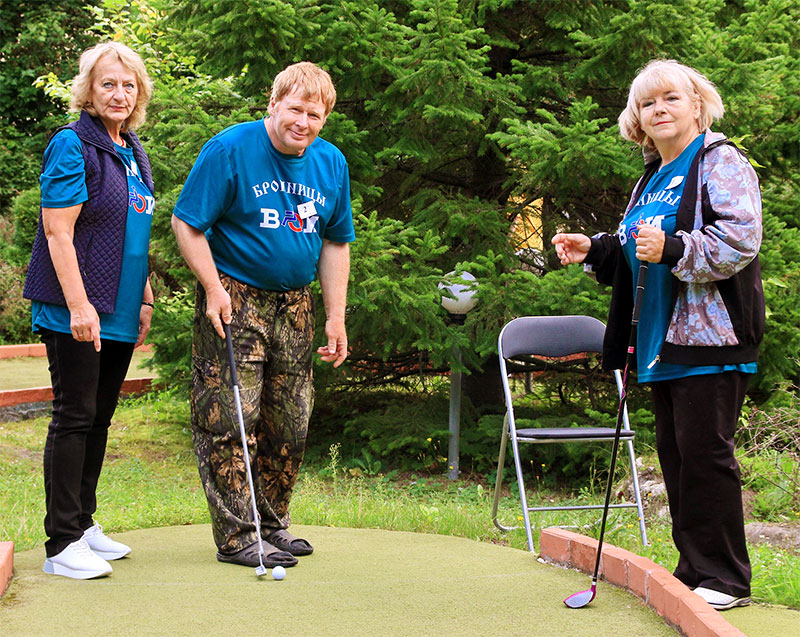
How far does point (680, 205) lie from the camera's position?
296cm

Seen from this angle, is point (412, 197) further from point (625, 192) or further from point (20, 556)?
point (20, 556)

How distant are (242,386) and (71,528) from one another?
76 cm

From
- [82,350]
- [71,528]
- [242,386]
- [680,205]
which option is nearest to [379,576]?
[242,386]

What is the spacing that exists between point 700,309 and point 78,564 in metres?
2.23

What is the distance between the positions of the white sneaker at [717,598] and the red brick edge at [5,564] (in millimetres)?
2220

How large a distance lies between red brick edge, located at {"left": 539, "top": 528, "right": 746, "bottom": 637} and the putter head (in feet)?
0.59

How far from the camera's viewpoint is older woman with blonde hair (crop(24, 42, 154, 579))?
10.1 ft

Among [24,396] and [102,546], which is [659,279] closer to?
[102,546]

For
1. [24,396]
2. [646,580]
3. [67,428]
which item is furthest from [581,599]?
[24,396]

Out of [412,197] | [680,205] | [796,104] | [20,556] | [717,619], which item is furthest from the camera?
[412,197]

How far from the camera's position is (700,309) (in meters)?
2.89

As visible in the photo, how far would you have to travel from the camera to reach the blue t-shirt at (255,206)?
3242 millimetres

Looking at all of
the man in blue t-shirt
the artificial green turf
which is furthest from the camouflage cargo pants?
the artificial green turf

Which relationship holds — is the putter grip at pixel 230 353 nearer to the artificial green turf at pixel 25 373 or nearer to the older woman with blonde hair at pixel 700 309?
the older woman with blonde hair at pixel 700 309
